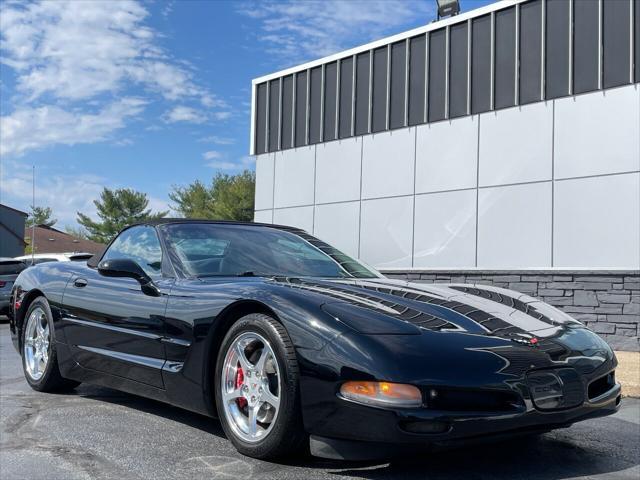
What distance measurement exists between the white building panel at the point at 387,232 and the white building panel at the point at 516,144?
2268 millimetres

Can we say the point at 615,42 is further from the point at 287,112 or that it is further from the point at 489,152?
the point at 287,112

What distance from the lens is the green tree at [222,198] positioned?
2287 inches

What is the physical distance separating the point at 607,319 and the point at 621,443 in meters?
8.32

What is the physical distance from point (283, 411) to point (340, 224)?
1519cm

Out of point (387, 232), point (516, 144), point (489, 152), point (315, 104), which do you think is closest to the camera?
point (516, 144)

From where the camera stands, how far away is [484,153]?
15.2m

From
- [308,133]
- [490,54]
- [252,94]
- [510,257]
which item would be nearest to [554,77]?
[490,54]

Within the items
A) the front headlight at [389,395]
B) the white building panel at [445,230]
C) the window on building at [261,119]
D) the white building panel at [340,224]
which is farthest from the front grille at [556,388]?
the window on building at [261,119]

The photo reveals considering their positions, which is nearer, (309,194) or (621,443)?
(621,443)

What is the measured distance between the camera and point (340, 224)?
18391mm

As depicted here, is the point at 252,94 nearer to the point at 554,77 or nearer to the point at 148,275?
the point at 554,77

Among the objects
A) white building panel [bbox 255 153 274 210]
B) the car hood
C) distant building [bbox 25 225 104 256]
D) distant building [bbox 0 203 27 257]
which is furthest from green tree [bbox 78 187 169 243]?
the car hood

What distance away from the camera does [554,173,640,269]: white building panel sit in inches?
496

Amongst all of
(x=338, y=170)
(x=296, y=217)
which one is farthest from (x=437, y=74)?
(x=296, y=217)
